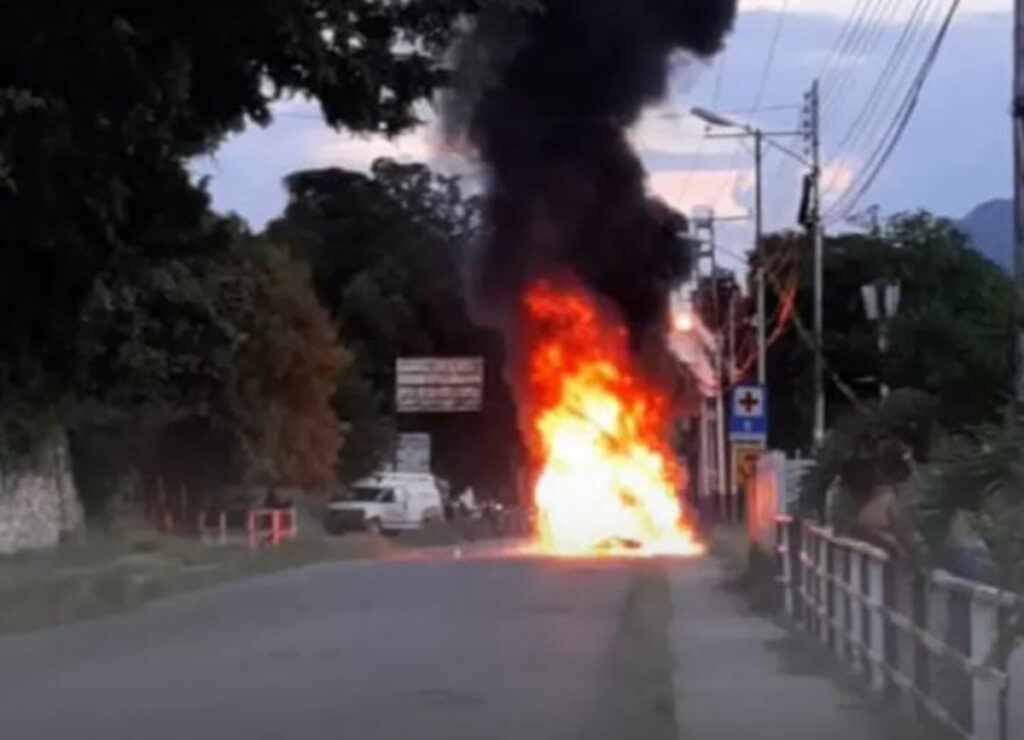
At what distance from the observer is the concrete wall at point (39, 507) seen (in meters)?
44.6

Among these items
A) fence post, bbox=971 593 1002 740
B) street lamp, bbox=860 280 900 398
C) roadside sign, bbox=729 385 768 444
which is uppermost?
street lamp, bbox=860 280 900 398

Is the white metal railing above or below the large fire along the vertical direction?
below

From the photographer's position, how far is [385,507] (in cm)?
6862

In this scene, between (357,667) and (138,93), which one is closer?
(138,93)

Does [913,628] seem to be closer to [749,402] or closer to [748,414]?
[748,414]

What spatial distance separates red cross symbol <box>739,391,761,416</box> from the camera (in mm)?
43500

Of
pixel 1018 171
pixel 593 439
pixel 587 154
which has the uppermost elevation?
pixel 587 154

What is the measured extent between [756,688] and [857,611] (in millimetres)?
1184

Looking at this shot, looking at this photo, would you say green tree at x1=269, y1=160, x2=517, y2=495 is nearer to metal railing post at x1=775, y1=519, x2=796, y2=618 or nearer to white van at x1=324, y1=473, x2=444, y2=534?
white van at x1=324, y1=473, x2=444, y2=534

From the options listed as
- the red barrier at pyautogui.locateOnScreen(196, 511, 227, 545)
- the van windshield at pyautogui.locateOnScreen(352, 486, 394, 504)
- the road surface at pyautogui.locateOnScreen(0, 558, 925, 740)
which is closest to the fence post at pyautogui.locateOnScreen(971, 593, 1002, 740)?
the road surface at pyautogui.locateOnScreen(0, 558, 925, 740)

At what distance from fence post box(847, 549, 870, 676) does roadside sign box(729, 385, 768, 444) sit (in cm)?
2406

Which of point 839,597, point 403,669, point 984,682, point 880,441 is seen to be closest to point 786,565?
point 403,669

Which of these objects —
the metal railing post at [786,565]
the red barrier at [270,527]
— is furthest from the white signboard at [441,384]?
the metal railing post at [786,565]

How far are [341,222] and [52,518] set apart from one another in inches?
2045
